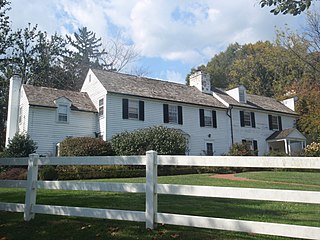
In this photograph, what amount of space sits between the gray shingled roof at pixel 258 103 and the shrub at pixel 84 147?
1341 centimetres

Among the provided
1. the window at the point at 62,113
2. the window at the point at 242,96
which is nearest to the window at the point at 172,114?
the window at the point at 62,113

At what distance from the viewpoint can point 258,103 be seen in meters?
33.0

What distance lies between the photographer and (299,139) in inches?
1233

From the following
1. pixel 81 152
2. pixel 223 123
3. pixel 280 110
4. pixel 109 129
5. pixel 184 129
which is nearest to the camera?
pixel 81 152

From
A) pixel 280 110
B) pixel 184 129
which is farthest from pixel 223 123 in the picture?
pixel 280 110

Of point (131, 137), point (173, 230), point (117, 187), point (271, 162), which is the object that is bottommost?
point (173, 230)

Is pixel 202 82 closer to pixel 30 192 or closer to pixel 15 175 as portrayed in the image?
pixel 15 175

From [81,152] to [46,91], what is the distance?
7560mm

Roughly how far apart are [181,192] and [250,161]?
43.9 inches

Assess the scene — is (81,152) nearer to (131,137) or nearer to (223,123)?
(131,137)

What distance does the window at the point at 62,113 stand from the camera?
76.6 feet

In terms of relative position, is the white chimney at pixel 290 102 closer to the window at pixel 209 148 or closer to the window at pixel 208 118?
the window at pixel 208 118

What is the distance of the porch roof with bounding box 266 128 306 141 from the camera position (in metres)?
30.5

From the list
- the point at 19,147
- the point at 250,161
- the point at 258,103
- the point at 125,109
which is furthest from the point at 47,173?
the point at 258,103
